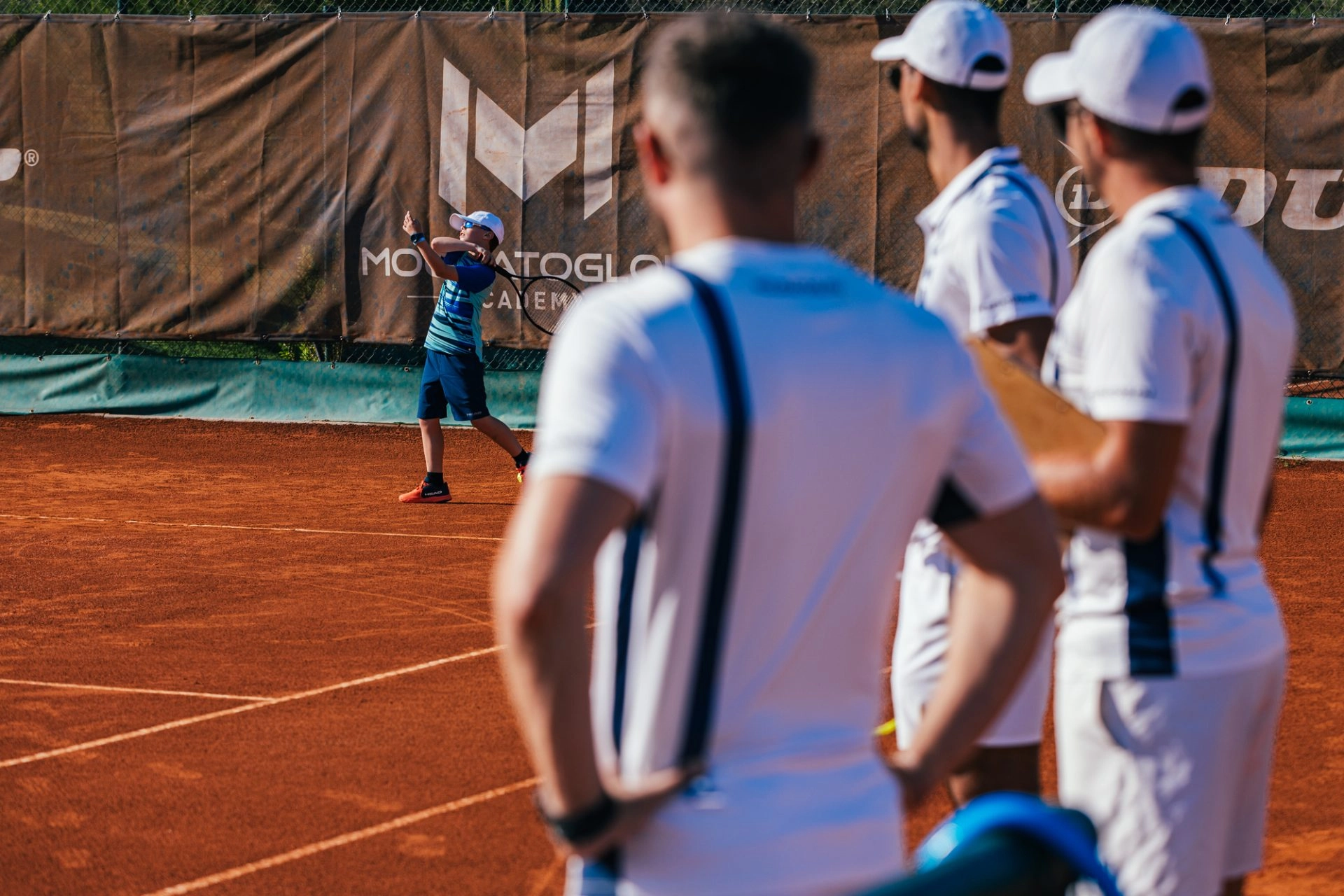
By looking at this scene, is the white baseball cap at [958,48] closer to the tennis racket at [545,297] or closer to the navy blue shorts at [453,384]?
the navy blue shorts at [453,384]

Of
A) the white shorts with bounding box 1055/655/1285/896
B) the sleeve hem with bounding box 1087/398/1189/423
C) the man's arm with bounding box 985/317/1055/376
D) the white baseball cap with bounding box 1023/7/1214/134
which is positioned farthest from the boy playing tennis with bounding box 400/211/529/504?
the sleeve hem with bounding box 1087/398/1189/423

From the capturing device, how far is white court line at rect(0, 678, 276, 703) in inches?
233

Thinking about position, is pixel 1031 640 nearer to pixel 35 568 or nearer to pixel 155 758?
pixel 155 758

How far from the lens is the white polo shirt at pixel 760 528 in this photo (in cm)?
157

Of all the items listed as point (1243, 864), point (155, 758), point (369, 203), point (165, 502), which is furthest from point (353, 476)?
point (1243, 864)

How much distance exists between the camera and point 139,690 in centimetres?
603

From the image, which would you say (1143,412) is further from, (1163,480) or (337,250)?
(337,250)

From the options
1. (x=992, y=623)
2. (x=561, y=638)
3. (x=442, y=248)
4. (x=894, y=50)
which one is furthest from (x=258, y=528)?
(x=561, y=638)

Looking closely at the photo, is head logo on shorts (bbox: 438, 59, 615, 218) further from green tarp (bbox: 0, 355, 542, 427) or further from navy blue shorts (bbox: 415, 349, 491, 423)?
navy blue shorts (bbox: 415, 349, 491, 423)

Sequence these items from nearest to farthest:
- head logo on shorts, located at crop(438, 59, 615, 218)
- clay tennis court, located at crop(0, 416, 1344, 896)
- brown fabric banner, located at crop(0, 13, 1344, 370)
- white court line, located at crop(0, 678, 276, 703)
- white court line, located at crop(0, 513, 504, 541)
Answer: clay tennis court, located at crop(0, 416, 1344, 896) < white court line, located at crop(0, 678, 276, 703) < white court line, located at crop(0, 513, 504, 541) < brown fabric banner, located at crop(0, 13, 1344, 370) < head logo on shorts, located at crop(438, 59, 615, 218)

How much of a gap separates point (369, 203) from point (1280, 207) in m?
7.68

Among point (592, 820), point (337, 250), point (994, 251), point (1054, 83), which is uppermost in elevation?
point (1054, 83)

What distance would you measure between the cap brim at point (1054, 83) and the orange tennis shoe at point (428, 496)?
8321mm

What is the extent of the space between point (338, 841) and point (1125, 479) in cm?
289
